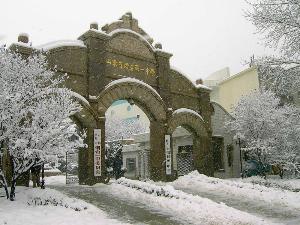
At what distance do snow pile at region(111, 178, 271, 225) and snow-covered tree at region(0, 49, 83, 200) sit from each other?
11.6ft

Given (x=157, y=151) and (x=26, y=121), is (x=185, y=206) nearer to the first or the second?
(x=26, y=121)

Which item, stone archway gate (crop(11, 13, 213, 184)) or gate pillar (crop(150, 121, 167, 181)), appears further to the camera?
gate pillar (crop(150, 121, 167, 181))

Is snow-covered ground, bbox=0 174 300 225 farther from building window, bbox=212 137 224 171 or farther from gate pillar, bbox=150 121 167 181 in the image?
building window, bbox=212 137 224 171

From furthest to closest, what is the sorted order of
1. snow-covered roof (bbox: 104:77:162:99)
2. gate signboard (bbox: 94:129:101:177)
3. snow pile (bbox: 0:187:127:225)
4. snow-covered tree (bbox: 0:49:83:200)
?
snow-covered roof (bbox: 104:77:162:99), gate signboard (bbox: 94:129:101:177), snow-covered tree (bbox: 0:49:83:200), snow pile (bbox: 0:187:127:225)

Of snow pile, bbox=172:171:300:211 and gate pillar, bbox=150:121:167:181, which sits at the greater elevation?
gate pillar, bbox=150:121:167:181

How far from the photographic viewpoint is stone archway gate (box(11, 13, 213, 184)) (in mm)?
18531

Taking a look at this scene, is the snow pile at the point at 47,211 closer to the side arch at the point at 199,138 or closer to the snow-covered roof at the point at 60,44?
the snow-covered roof at the point at 60,44

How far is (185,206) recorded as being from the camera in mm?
11648

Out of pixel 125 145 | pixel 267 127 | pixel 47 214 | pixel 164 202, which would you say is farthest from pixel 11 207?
pixel 125 145

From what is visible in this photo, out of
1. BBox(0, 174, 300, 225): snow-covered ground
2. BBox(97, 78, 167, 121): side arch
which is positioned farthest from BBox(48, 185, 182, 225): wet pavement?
BBox(97, 78, 167, 121): side arch

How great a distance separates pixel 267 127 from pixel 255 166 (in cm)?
435

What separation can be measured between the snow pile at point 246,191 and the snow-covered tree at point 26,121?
764cm

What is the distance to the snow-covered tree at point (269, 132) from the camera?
81.9 ft

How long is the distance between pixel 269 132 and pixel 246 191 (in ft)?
36.6
